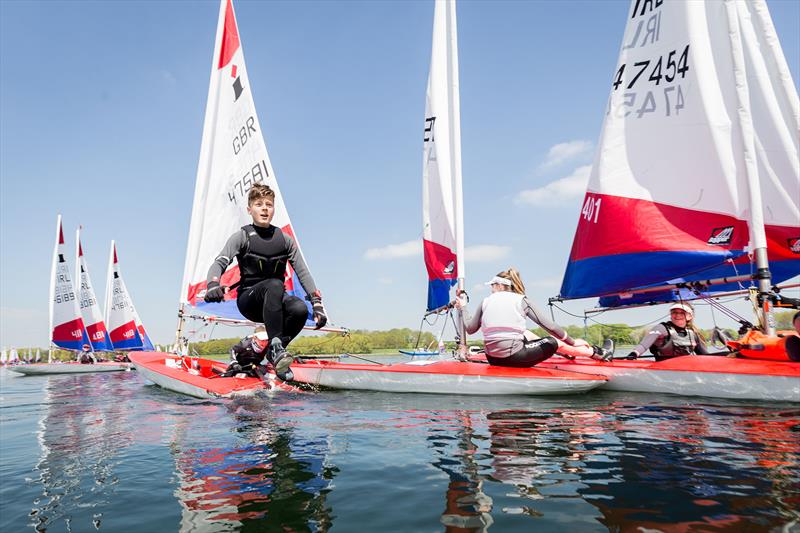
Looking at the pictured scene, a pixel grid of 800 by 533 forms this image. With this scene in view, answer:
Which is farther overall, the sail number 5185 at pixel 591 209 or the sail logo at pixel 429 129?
the sail logo at pixel 429 129

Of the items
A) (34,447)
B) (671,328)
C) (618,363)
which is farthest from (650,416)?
(34,447)

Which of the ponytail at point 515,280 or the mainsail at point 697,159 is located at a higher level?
the mainsail at point 697,159

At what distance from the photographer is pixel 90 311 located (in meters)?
34.8

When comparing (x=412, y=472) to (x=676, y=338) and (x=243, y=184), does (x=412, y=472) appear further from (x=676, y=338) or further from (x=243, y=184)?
(x=243, y=184)

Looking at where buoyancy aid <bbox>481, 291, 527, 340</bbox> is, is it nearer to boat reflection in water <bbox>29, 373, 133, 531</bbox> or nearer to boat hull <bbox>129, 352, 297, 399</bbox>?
boat hull <bbox>129, 352, 297, 399</bbox>

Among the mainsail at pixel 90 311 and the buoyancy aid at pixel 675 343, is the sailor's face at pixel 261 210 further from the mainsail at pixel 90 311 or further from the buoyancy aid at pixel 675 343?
the mainsail at pixel 90 311

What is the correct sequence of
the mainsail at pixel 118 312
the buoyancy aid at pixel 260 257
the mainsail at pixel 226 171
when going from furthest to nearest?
1. the mainsail at pixel 118 312
2. the mainsail at pixel 226 171
3. the buoyancy aid at pixel 260 257

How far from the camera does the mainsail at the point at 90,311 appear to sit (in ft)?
113

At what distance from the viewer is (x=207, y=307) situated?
467 inches

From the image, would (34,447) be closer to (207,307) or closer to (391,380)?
(391,380)

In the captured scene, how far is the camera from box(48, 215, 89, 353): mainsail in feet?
107

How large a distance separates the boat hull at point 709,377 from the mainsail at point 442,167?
5.38m

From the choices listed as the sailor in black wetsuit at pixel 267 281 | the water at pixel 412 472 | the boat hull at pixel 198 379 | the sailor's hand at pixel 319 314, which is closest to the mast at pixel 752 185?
the water at pixel 412 472

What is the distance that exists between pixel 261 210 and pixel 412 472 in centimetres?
359
